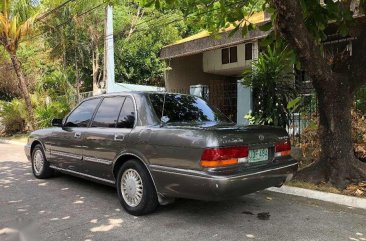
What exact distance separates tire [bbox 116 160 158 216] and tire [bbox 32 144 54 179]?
2664mm

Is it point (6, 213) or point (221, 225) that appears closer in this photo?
point (221, 225)

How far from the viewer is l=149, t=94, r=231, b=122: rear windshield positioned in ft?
18.5

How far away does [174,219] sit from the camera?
17.1ft

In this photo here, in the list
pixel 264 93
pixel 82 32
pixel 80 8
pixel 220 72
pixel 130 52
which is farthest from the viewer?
pixel 130 52

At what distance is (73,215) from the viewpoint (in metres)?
5.46

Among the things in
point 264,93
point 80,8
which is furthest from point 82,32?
point 264,93

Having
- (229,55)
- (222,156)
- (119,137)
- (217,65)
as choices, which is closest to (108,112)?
(119,137)

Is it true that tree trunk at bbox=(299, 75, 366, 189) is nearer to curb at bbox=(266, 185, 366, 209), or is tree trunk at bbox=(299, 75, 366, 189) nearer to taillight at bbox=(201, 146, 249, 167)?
curb at bbox=(266, 185, 366, 209)

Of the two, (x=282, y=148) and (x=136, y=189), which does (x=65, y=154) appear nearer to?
(x=136, y=189)

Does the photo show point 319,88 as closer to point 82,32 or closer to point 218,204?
point 218,204

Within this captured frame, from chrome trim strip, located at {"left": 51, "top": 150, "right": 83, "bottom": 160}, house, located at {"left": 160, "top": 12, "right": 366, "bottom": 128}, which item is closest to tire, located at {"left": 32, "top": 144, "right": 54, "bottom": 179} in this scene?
chrome trim strip, located at {"left": 51, "top": 150, "right": 83, "bottom": 160}

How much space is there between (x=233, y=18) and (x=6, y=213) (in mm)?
4983

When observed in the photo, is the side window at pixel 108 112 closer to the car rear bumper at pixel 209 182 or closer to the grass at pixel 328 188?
the car rear bumper at pixel 209 182

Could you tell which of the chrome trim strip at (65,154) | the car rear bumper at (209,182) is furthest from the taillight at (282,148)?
the chrome trim strip at (65,154)
